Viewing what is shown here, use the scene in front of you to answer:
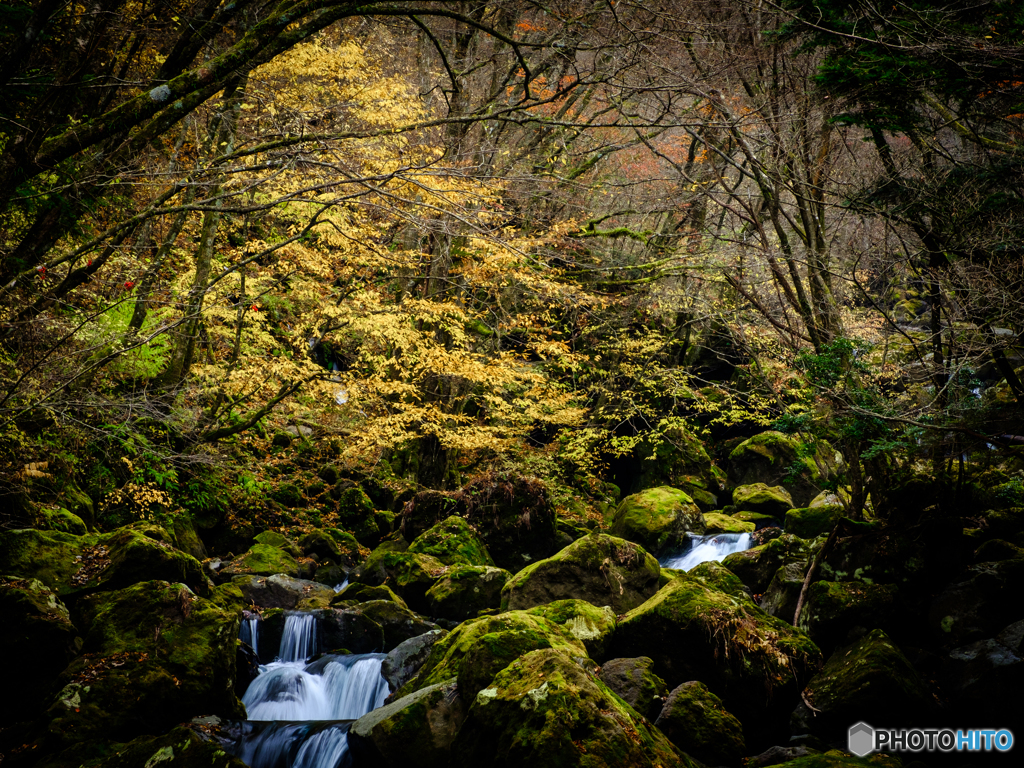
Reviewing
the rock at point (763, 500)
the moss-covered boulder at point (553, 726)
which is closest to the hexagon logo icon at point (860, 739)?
the moss-covered boulder at point (553, 726)

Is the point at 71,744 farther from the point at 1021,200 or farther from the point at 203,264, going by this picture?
the point at 1021,200

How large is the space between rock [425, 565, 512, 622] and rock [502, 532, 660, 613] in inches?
28.4

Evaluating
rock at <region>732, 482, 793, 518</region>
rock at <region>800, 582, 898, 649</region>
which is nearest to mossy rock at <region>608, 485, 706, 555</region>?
rock at <region>732, 482, 793, 518</region>

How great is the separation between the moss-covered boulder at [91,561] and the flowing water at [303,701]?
1594 millimetres

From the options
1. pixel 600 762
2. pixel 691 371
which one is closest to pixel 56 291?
pixel 600 762

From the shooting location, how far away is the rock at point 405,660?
7.89 m

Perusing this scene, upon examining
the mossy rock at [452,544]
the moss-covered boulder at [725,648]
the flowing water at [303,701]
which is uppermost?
the mossy rock at [452,544]

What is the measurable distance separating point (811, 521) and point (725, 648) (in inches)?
249

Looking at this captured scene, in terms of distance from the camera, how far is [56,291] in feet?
16.5

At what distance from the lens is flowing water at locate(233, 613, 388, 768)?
6617 millimetres

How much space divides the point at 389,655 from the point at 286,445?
9.20 m

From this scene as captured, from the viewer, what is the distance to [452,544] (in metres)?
12.5

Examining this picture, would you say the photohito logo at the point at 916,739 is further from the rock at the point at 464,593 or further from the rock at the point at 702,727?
the rock at the point at 464,593

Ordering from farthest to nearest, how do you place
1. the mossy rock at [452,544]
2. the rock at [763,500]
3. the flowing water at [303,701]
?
1. the rock at [763,500]
2. the mossy rock at [452,544]
3. the flowing water at [303,701]
